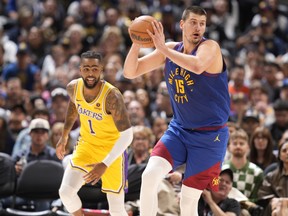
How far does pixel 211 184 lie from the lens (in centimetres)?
708

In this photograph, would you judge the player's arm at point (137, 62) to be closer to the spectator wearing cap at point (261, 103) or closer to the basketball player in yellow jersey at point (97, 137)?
the basketball player in yellow jersey at point (97, 137)

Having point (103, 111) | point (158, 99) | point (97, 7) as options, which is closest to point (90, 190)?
point (103, 111)

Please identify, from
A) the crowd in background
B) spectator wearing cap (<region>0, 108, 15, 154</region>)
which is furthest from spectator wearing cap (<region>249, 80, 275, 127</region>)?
spectator wearing cap (<region>0, 108, 15, 154</region>)

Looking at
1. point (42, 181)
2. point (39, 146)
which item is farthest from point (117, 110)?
point (39, 146)

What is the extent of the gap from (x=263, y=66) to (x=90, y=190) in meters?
6.29

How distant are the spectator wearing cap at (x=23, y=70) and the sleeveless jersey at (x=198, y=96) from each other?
724 centimetres

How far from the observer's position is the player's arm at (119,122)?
287 inches

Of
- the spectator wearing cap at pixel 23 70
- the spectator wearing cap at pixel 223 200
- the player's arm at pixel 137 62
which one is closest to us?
the player's arm at pixel 137 62

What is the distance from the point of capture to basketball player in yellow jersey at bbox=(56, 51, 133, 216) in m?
7.35

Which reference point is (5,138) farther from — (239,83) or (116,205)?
(239,83)

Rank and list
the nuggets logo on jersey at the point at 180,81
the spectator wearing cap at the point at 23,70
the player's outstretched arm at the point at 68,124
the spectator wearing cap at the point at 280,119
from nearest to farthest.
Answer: the nuggets logo on jersey at the point at 180,81
the player's outstretched arm at the point at 68,124
the spectator wearing cap at the point at 280,119
the spectator wearing cap at the point at 23,70

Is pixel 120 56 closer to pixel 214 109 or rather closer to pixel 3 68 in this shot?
pixel 3 68

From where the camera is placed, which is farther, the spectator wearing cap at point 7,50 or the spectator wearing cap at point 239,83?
the spectator wearing cap at point 7,50

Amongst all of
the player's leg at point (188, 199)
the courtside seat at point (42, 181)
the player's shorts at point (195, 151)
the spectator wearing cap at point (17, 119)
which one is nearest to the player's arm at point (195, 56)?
the player's shorts at point (195, 151)
